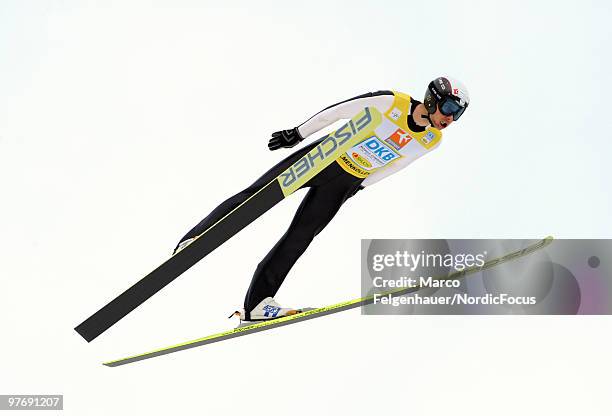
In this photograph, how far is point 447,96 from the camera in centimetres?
362

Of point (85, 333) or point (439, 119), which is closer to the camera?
point (439, 119)

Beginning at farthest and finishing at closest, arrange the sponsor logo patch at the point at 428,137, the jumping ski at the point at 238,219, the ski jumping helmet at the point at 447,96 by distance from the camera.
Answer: the sponsor logo patch at the point at 428,137 < the jumping ski at the point at 238,219 < the ski jumping helmet at the point at 447,96

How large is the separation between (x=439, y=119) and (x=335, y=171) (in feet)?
2.39

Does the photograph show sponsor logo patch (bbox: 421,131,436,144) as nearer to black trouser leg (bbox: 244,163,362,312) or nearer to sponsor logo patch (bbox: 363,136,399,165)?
sponsor logo patch (bbox: 363,136,399,165)

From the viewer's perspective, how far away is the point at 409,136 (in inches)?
153

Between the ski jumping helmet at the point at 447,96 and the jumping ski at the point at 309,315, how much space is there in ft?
3.35

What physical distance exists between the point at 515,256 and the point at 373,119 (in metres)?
1.36

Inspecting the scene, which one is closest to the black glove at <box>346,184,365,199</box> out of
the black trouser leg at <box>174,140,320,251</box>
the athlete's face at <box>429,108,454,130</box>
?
the black trouser leg at <box>174,140,320,251</box>

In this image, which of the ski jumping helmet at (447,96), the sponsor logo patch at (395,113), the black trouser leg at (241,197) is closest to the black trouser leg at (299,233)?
the black trouser leg at (241,197)

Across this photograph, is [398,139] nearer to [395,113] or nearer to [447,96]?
[395,113]

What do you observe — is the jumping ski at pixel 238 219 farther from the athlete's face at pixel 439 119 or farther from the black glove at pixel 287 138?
the athlete's face at pixel 439 119

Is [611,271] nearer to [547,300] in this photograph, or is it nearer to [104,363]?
[547,300]

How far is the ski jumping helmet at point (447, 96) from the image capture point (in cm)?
362

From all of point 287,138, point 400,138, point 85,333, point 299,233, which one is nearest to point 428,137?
point 400,138
